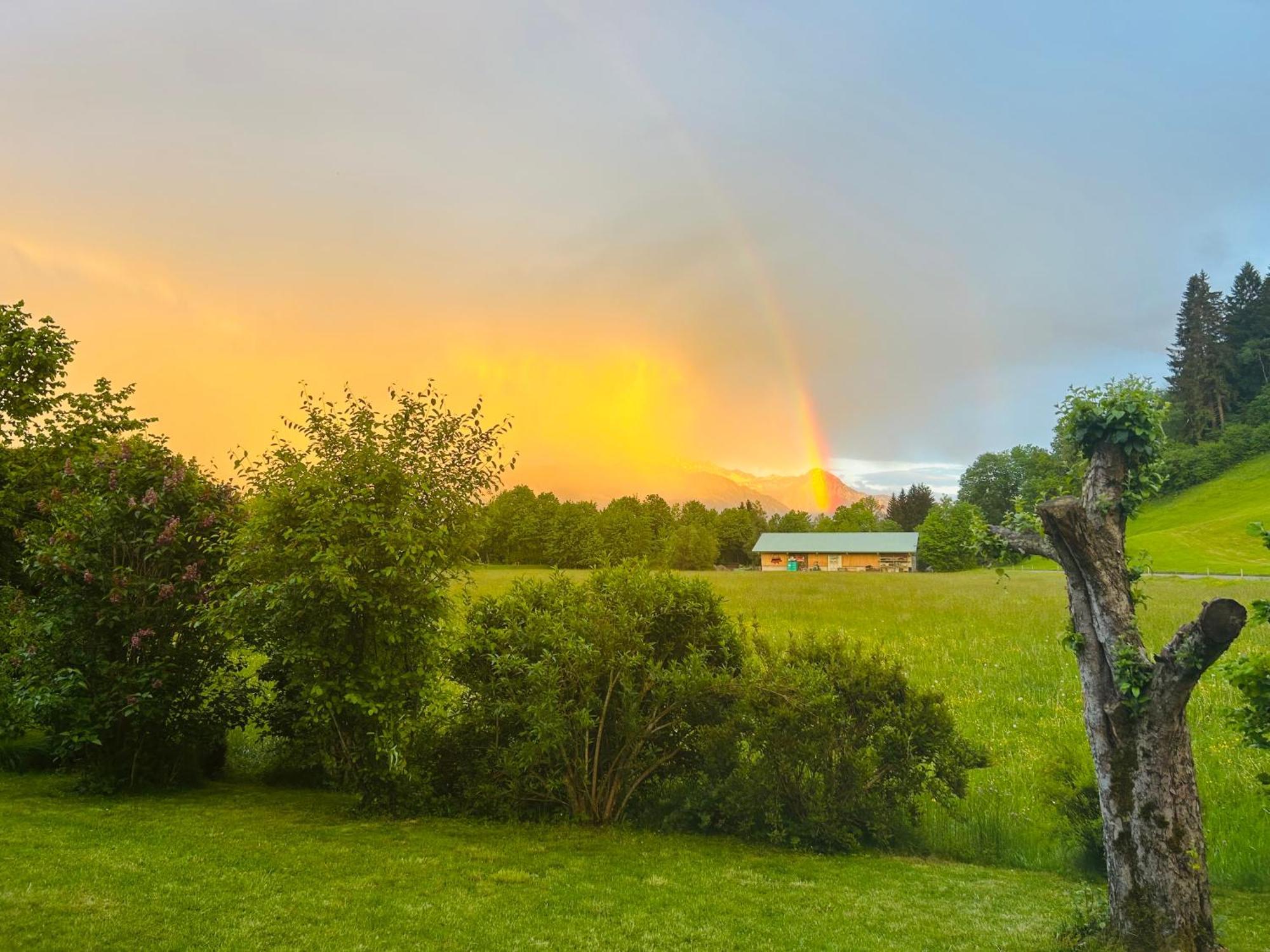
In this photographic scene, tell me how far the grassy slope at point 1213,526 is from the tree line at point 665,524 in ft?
182

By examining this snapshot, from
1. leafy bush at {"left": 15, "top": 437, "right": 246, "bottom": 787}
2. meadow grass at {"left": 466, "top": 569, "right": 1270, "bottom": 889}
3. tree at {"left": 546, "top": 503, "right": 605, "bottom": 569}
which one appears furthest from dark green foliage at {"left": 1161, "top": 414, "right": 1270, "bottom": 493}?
leafy bush at {"left": 15, "top": 437, "right": 246, "bottom": 787}

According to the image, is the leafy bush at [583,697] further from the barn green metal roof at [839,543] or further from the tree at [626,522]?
the barn green metal roof at [839,543]

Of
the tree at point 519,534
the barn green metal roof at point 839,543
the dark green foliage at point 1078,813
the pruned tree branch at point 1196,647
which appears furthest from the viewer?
the tree at point 519,534

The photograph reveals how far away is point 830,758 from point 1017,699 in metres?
11.4

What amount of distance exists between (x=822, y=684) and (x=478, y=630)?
5574 millimetres

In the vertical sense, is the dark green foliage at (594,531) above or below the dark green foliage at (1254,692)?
above

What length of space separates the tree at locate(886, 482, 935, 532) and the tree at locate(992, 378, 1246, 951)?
547 ft

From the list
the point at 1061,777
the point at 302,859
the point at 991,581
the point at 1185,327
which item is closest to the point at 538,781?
the point at 302,859

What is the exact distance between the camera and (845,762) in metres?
10.7

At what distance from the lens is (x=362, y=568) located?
35.0 ft

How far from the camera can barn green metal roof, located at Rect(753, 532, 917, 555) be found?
116500 millimetres

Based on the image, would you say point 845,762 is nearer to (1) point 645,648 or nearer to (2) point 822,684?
(2) point 822,684

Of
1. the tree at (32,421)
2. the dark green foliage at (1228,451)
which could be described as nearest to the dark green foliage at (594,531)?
the dark green foliage at (1228,451)

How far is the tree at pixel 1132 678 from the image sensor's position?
634cm
